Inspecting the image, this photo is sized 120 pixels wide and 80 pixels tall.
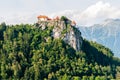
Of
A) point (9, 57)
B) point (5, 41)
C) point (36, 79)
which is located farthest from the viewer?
point (5, 41)

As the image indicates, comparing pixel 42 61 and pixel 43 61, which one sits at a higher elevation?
pixel 42 61

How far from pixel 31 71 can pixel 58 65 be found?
17548 mm

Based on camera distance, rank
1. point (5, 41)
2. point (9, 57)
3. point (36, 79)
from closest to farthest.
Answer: point (36, 79) < point (9, 57) < point (5, 41)

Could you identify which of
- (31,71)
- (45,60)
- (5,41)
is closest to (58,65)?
(45,60)

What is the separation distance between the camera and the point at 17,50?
616 ft

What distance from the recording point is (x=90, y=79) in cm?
17212

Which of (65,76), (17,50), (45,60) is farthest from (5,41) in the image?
(65,76)

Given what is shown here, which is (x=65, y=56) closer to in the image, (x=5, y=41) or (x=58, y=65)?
(x=58, y=65)

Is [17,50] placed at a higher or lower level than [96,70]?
higher

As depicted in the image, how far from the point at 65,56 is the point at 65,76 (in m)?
22.3

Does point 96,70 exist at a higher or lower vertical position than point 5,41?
lower

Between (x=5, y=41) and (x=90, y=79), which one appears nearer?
(x=90, y=79)

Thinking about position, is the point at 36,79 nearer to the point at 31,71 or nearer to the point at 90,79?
the point at 31,71

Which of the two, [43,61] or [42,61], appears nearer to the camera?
[42,61]
